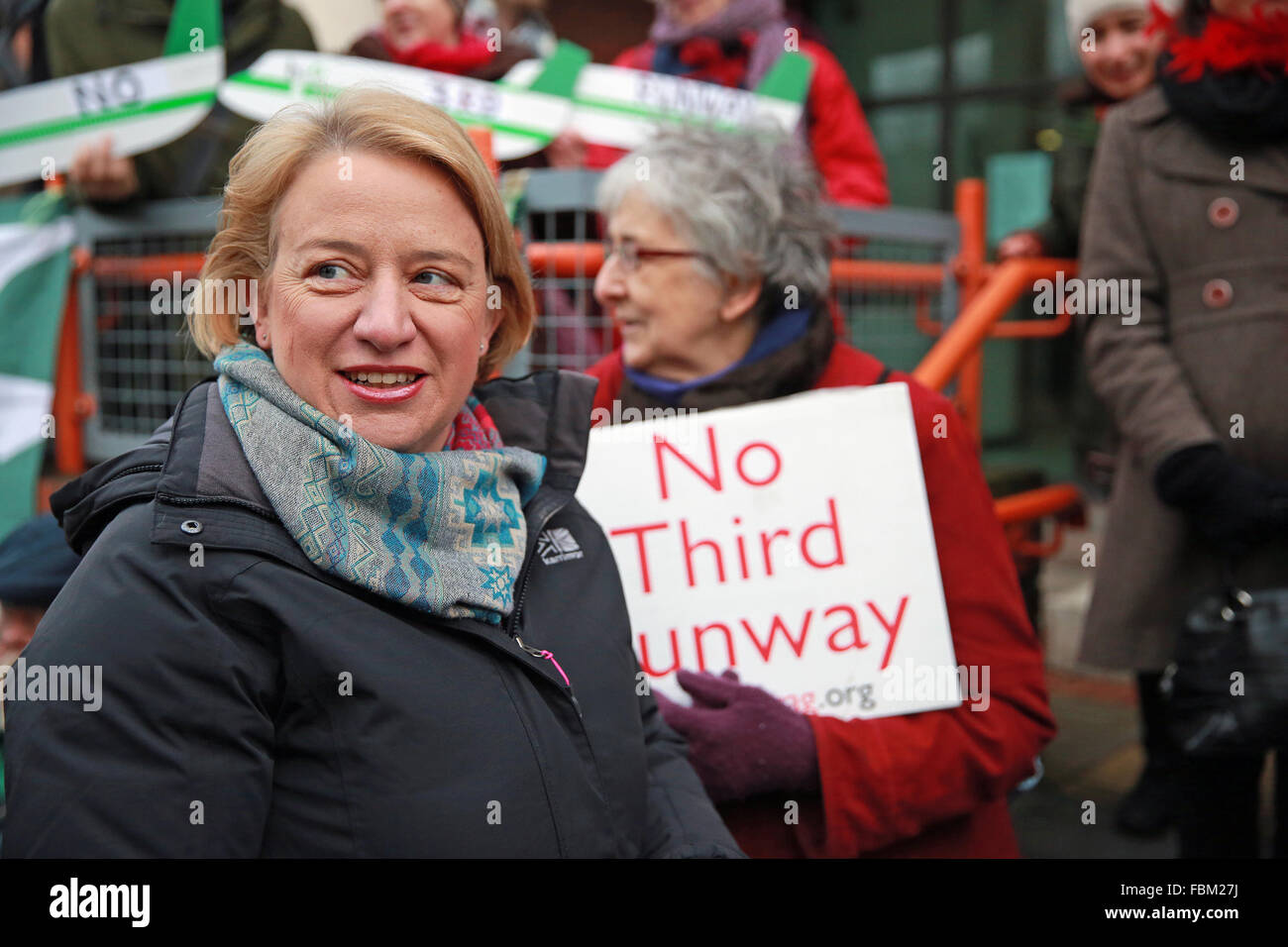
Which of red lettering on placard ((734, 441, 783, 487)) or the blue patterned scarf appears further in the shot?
red lettering on placard ((734, 441, 783, 487))

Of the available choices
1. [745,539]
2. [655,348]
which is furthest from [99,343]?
[745,539]

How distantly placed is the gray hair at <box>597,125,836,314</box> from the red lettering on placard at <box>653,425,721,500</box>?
39 centimetres

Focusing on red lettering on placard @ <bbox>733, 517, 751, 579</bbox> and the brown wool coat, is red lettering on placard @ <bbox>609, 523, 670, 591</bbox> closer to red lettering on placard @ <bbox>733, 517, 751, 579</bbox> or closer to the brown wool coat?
red lettering on placard @ <bbox>733, 517, 751, 579</bbox>

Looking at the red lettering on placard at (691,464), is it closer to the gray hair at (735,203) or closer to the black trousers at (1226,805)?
the gray hair at (735,203)

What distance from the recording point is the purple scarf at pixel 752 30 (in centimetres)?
380

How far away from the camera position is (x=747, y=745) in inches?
71.7

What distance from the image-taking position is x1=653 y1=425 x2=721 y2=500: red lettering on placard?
6.49ft

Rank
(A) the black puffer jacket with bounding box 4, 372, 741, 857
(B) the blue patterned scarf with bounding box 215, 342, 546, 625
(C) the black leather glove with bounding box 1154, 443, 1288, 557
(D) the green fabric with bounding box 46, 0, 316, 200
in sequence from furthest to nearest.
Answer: (D) the green fabric with bounding box 46, 0, 316, 200
(C) the black leather glove with bounding box 1154, 443, 1288, 557
(B) the blue patterned scarf with bounding box 215, 342, 546, 625
(A) the black puffer jacket with bounding box 4, 372, 741, 857

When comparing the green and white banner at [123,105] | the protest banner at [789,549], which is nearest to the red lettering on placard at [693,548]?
the protest banner at [789,549]

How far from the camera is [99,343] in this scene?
3.41 metres

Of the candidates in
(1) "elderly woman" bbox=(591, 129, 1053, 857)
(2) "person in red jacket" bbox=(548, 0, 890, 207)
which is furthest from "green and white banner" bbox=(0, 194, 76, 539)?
(2) "person in red jacket" bbox=(548, 0, 890, 207)

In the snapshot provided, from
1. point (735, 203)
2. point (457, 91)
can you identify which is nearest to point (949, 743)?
point (735, 203)

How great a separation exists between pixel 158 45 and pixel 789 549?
2.86 m
